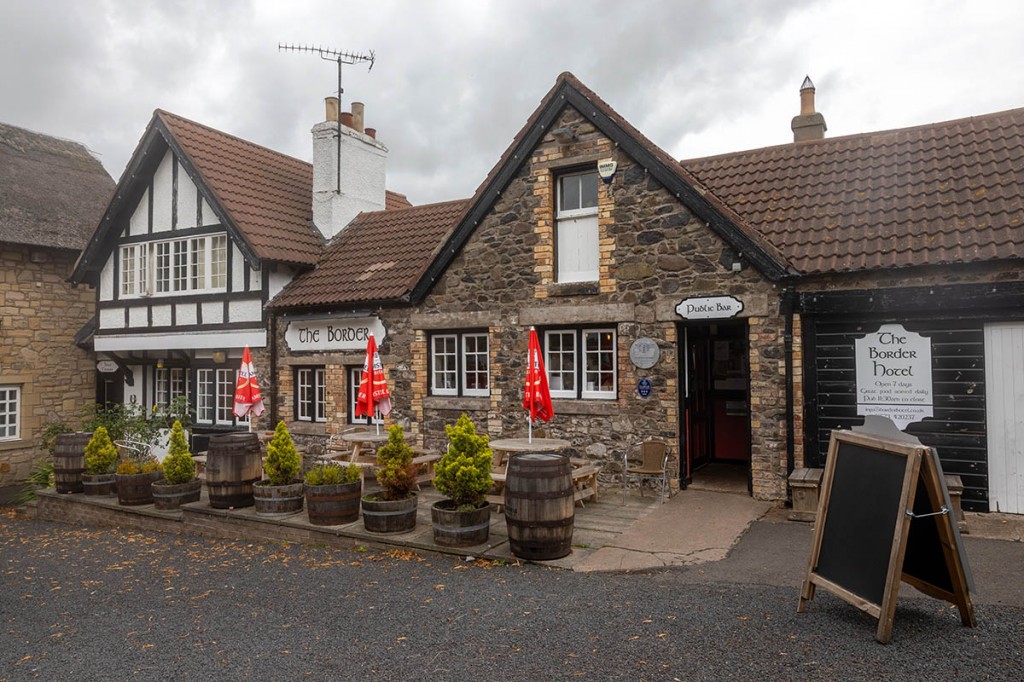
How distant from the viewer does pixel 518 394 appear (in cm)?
1105

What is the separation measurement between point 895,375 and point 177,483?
10.3 meters

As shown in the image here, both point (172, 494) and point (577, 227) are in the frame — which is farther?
point (577, 227)

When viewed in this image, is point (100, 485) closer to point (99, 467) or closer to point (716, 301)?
point (99, 467)

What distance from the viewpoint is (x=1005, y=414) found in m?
8.16

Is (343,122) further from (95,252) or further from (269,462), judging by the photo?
(269,462)

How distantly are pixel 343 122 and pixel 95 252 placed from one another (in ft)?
20.9

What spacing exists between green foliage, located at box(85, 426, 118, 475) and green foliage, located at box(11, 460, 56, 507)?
3.27 metres

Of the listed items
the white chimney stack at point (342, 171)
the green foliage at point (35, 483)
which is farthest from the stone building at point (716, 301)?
the green foliage at point (35, 483)

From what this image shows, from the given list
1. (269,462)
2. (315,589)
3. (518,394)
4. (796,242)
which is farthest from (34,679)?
(796,242)

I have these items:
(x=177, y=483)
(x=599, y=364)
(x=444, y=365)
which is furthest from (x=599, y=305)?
(x=177, y=483)

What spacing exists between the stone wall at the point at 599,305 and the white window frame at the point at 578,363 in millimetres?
171

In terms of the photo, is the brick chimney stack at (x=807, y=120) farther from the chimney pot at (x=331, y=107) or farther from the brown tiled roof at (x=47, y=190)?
the brown tiled roof at (x=47, y=190)

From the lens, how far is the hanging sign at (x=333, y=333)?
12711mm

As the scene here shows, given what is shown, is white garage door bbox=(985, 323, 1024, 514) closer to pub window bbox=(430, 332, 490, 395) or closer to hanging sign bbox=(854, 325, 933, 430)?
hanging sign bbox=(854, 325, 933, 430)
